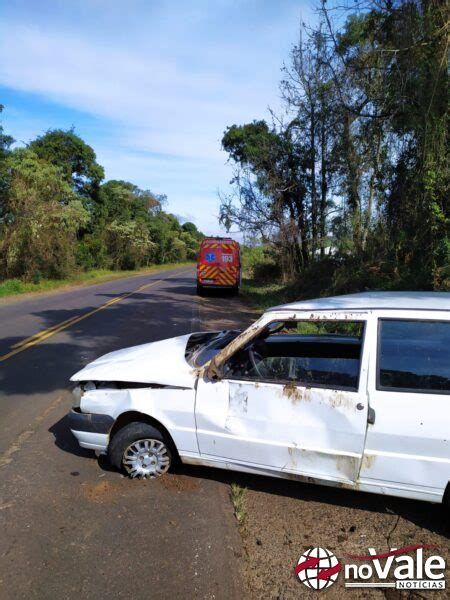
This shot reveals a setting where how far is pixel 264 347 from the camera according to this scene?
13.8ft

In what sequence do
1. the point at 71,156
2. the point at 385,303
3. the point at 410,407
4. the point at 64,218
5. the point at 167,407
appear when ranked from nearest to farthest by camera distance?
the point at 410,407 < the point at 385,303 < the point at 167,407 < the point at 64,218 < the point at 71,156

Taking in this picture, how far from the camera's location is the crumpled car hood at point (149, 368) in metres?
3.78

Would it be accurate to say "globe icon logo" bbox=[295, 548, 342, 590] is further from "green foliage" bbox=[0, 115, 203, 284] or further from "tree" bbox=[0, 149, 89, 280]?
"tree" bbox=[0, 149, 89, 280]

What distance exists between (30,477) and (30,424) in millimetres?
1257

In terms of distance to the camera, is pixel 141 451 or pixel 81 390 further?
pixel 81 390

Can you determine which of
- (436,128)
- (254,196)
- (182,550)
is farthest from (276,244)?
(182,550)

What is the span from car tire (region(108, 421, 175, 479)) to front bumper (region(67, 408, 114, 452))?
0.10 m

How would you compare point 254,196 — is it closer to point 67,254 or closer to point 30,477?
point 67,254

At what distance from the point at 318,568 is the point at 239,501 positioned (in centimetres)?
82

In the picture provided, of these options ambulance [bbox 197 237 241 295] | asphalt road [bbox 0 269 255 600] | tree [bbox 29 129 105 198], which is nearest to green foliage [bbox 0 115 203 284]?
tree [bbox 29 129 105 198]

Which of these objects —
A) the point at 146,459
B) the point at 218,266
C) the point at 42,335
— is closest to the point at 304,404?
the point at 146,459

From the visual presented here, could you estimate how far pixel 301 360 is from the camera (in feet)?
12.9

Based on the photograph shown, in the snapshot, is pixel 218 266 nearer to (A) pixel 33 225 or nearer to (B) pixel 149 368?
(A) pixel 33 225

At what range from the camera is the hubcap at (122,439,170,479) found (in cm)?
389
